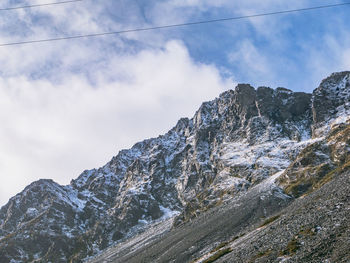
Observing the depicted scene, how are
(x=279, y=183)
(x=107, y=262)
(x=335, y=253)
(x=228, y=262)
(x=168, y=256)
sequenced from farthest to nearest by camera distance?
1. (x=107, y=262)
2. (x=279, y=183)
3. (x=168, y=256)
4. (x=228, y=262)
5. (x=335, y=253)

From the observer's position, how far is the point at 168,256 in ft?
340

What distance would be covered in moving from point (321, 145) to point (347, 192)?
138 m

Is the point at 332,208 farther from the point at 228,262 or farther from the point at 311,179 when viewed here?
the point at 311,179

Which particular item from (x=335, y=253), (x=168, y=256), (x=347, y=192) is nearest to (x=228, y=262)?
(x=335, y=253)

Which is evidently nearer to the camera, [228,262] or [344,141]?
[228,262]

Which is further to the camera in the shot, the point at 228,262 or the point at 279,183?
the point at 279,183

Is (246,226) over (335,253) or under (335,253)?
under

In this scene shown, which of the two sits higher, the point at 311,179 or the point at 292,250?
the point at 292,250

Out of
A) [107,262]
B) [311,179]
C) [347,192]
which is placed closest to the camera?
[347,192]

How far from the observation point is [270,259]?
41.2 meters

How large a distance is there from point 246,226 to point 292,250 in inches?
2785

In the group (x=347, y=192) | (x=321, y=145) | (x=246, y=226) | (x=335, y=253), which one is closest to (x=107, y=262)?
(x=246, y=226)

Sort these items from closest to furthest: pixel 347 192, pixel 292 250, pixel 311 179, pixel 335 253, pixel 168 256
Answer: pixel 335 253
pixel 292 250
pixel 347 192
pixel 168 256
pixel 311 179

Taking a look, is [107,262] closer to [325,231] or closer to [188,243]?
[188,243]
